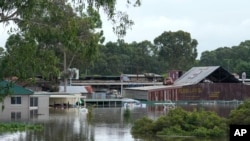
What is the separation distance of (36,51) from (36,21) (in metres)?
0.98

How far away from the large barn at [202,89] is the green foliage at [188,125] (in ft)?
168

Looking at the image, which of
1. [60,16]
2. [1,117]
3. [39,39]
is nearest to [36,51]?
[39,39]

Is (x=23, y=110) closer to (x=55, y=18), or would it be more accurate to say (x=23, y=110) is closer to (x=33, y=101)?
(x=33, y=101)

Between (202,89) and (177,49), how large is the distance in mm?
27365

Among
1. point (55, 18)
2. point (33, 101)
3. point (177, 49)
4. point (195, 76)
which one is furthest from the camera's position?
point (177, 49)

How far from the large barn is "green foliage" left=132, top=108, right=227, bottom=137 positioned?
168 feet

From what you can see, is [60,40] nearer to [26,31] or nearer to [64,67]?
[26,31]

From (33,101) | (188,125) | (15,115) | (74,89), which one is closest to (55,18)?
(188,125)

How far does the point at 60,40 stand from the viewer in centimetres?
1360

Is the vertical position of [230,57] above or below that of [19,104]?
above

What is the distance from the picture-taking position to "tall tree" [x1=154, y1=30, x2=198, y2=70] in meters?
112

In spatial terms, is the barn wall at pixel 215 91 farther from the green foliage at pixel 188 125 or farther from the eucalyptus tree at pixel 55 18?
the eucalyptus tree at pixel 55 18

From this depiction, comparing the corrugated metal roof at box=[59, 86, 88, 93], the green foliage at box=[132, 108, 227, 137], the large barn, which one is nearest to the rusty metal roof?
the large barn

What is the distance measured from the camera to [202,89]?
284ft
